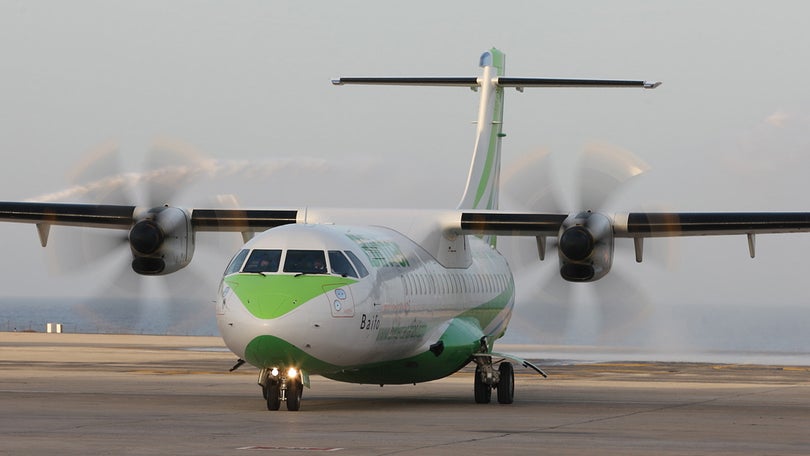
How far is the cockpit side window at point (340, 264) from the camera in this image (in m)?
20.5

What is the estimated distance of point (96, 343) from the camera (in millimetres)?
47906

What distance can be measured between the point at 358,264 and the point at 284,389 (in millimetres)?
2217

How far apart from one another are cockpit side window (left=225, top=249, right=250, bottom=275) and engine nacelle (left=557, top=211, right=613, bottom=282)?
594cm

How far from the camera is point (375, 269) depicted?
855 inches

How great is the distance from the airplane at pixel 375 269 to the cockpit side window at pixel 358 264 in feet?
0.11

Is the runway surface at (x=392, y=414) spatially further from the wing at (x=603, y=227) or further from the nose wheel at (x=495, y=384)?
the wing at (x=603, y=227)

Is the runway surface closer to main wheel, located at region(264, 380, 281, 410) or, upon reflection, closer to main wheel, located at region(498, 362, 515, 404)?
main wheel, located at region(264, 380, 281, 410)

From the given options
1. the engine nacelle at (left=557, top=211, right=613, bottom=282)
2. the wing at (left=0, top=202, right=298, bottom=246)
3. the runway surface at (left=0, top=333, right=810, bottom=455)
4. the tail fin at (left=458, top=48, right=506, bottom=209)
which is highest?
the tail fin at (left=458, top=48, right=506, bottom=209)

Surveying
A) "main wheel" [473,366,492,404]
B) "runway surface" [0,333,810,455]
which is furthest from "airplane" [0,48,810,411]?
"runway surface" [0,333,810,455]

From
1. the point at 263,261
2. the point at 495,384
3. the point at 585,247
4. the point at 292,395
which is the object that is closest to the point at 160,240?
the point at 263,261

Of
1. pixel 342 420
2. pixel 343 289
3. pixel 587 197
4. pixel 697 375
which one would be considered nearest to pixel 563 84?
pixel 587 197

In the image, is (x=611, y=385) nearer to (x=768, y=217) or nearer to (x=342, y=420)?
(x=768, y=217)

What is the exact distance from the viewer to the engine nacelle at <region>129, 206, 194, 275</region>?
81.6 ft

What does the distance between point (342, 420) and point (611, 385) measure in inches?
477
